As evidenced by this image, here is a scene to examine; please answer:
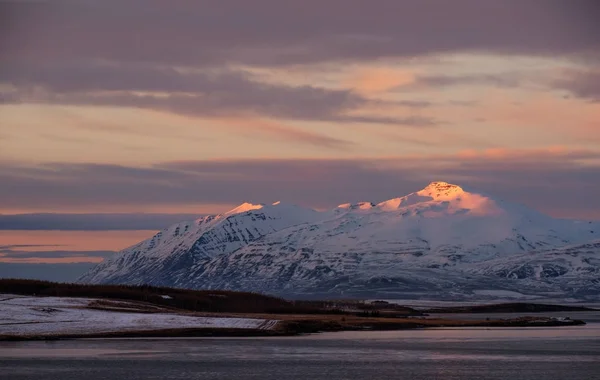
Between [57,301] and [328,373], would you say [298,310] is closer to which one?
[57,301]

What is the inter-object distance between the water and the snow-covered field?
26.2 ft

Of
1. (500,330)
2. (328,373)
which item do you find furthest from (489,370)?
(500,330)

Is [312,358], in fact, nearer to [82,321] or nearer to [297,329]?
[297,329]

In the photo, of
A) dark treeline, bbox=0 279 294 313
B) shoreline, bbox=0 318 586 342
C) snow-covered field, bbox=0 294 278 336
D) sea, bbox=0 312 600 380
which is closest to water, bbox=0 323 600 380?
sea, bbox=0 312 600 380

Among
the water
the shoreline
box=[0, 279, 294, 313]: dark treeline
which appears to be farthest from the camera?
box=[0, 279, 294, 313]: dark treeline

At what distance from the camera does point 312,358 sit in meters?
97.6

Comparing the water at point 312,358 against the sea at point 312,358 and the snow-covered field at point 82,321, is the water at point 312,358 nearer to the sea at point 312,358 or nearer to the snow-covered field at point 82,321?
the sea at point 312,358

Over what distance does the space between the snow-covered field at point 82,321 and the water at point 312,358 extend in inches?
314

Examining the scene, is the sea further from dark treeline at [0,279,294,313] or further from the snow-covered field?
dark treeline at [0,279,294,313]

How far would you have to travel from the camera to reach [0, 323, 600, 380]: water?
277 ft

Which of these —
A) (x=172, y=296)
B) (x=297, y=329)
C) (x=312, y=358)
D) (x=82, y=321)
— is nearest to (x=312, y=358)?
(x=312, y=358)

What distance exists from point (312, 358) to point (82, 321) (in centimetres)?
4189

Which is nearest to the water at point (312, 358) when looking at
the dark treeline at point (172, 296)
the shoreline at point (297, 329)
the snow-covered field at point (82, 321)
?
the shoreline at point (297, 329)

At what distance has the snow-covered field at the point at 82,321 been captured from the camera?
4953 inches
